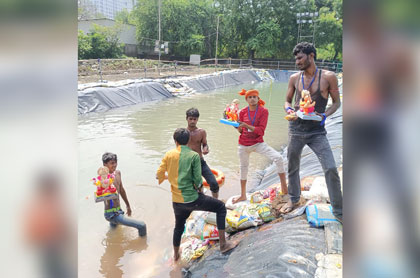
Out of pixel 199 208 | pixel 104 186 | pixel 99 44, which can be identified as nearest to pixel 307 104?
pixel 199 208

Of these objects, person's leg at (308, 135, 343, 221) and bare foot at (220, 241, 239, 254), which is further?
bare foot at (220, 241, 239, 254)

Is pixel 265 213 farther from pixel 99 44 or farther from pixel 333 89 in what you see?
pixel 99 44

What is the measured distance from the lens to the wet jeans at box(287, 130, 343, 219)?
322cm

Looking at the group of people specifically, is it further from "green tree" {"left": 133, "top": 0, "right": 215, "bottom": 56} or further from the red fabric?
"green tree" {"left": 133, "top": 0, "right": 215, "bottom": 56}

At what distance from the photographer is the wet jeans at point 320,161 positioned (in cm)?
322

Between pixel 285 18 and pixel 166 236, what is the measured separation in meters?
44.2

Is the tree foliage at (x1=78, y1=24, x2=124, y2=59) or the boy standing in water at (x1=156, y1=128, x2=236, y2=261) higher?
the tree foliage at (x1=78, y1=24, x2=124, y2=59)

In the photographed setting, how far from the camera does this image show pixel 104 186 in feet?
12.8

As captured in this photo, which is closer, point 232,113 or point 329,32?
point 232,113

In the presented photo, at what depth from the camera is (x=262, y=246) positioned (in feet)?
10.4

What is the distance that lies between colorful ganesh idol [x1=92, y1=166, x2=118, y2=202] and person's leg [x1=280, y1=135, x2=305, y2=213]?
2133 millimetres

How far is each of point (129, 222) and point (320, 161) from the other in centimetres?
259

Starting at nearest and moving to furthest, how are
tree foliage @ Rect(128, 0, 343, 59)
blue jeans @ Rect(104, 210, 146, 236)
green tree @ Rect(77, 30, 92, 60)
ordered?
blue jeans @ Rect(104, 210, 146, 236)
green tree @ Rect(77, 30, 92, 60)
tree foliage @ Rect(128, 0, 343, 59)

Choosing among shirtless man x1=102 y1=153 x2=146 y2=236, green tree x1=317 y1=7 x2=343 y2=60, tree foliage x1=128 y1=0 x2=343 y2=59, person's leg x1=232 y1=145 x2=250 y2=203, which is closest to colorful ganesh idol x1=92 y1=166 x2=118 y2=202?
shirtless man x1=102 y1=153 x2=146 y2=236
